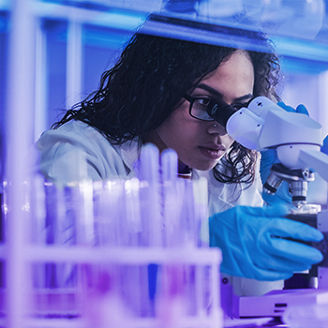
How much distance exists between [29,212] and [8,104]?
0.20 m

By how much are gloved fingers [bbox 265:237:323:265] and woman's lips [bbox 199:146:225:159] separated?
0.68 m

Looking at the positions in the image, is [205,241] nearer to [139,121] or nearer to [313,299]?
[313,299]

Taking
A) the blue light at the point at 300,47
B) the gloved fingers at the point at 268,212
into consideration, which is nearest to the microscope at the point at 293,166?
the gloved fingers at the point at 268,212

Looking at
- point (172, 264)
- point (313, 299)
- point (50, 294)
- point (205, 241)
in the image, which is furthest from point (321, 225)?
point (50, 294)

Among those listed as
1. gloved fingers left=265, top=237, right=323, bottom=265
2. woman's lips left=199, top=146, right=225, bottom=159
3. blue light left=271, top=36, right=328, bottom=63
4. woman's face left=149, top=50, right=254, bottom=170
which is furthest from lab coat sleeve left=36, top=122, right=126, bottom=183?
blue light left=271, top=36, right=328, bottom=63

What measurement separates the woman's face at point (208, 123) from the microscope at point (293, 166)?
355 millimetres

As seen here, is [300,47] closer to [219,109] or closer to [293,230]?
[219,109]

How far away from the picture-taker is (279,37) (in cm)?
131

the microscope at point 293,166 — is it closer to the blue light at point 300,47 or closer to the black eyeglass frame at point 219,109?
the black eyeglass frame at point 219,109

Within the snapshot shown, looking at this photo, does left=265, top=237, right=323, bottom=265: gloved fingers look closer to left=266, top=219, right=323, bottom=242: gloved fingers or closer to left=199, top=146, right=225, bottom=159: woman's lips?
left=266, top=219, right=323, bottom=242: gloved fingers

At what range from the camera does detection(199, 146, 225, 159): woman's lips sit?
1.73 m

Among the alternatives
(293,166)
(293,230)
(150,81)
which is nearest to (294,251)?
(293,230)

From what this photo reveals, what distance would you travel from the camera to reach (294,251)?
3.53 ft

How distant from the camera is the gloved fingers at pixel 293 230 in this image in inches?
42.8
